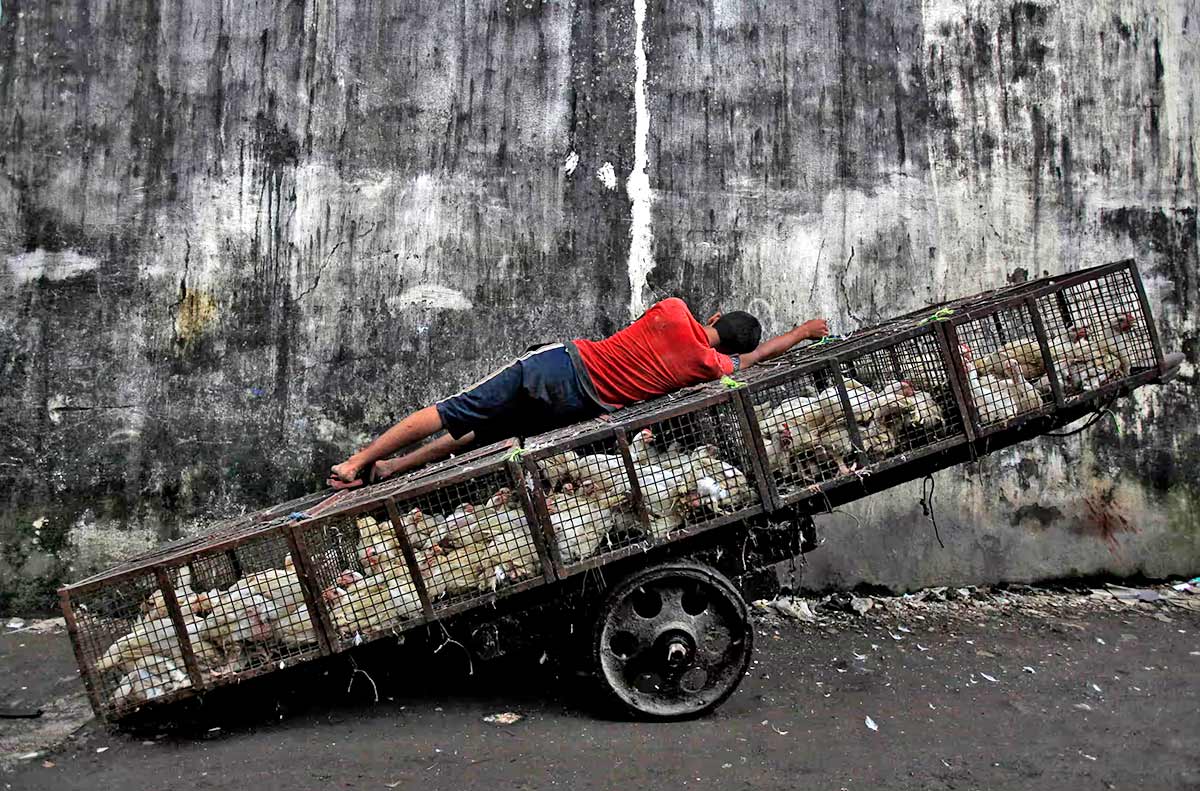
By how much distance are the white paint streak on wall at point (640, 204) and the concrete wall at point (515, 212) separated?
0.02m

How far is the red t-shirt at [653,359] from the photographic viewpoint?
4320mm

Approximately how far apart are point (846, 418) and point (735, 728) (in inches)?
53.1

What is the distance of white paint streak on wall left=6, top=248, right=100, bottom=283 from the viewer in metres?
5.37

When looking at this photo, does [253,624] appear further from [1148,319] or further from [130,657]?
[1148,319]

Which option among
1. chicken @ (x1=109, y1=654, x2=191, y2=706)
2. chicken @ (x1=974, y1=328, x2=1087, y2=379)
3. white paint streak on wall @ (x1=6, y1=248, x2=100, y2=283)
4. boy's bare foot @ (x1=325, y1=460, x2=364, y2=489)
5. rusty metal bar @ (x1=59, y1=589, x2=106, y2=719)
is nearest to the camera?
rusty metal bar @ (x1=59, y1=589, x2=106, y2=719)

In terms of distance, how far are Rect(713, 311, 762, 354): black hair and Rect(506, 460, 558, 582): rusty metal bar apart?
65.9 inches

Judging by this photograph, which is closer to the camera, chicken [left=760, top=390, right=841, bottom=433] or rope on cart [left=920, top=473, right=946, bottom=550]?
chicken [left=760, top=390, right=841, bottom=433]

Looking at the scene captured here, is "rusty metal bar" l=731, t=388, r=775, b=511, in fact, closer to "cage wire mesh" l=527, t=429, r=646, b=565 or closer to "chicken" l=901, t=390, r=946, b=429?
"cage wire mesh" l=527, t=429, r=646, b=565

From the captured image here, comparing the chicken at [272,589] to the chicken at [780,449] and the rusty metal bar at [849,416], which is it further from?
the rusty metal bar at [849,416]

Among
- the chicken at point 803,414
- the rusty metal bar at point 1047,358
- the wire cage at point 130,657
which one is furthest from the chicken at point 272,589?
the rusty metal bar at point 1047,358

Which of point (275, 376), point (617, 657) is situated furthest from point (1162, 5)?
point (275, 376)

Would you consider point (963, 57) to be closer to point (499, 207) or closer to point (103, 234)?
point (499, 207)

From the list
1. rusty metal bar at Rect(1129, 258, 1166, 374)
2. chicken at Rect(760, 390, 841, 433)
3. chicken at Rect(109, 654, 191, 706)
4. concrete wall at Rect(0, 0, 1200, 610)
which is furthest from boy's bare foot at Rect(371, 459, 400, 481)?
rusty metal bar at Rect(1129, 258, 1166, 374)

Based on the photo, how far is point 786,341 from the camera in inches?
189
